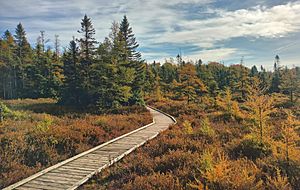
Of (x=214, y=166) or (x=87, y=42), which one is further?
(x=87, y=42)

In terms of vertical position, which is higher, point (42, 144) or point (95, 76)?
point (95, 76)

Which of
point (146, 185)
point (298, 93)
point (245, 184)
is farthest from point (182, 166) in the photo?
point (298, 93)

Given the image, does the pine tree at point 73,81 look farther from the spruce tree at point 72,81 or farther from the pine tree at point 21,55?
the pine tree at point 21,55

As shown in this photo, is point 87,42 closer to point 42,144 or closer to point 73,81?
point 73,81

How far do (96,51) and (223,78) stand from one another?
163 feet

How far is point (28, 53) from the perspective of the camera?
66.5 metres

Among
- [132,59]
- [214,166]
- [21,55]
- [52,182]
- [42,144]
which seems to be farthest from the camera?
[21,55]

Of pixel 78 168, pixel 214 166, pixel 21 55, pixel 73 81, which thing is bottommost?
pixel 78 168

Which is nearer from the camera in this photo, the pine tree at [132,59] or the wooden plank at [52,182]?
the wooden plank at [52,182]

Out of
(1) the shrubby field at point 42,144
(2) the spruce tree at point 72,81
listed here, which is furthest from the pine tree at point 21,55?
(1) the shrubby field at point 42,144

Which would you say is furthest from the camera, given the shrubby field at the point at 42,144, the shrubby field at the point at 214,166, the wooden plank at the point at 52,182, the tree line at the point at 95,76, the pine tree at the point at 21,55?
the pine tree at the point at 21,55

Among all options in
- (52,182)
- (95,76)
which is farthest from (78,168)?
(95,76)

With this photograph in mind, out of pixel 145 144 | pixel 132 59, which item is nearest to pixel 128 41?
pixel 132 59

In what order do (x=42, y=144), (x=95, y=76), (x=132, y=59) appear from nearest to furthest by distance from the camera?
(x=42, y=144) < (x=95, y=76) < (x=132, y=59)
